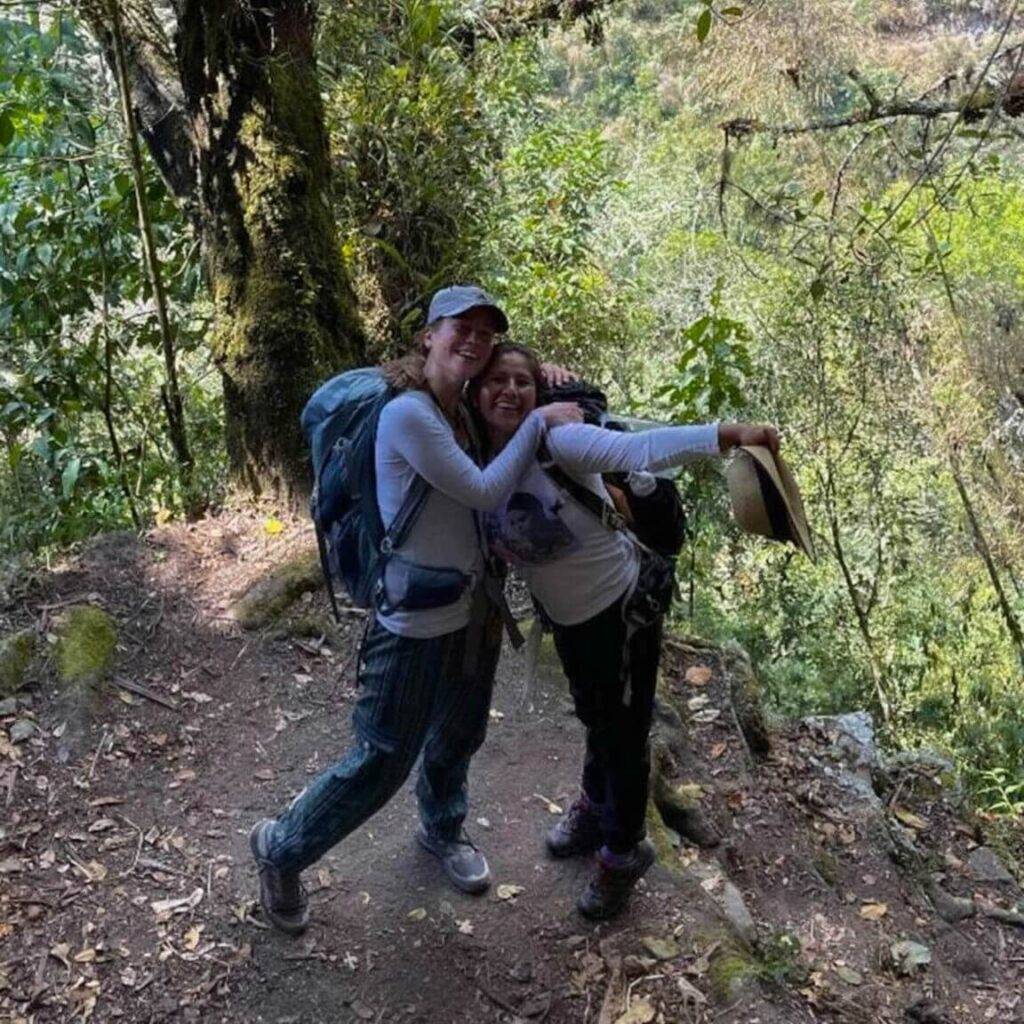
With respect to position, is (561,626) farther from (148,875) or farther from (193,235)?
(193,235)

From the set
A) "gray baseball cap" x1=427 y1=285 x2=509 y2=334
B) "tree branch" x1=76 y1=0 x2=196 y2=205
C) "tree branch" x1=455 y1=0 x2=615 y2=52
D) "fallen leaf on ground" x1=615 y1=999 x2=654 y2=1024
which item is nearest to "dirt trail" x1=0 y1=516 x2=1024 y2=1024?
"fallen leaf on ground" x1=615 y1=999 x2=654 y2=1024

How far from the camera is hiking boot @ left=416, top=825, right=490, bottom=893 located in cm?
304

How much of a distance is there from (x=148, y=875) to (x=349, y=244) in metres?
3.45

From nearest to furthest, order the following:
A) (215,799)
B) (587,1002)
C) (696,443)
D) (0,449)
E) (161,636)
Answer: (696,443), (587,1002), (215,799), (161,636), (0,449)

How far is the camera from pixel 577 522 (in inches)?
94.0

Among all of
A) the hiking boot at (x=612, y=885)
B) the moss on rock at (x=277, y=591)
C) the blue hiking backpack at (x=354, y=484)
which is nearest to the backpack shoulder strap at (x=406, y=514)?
the blue hiking backpack at (x=354, y=484)

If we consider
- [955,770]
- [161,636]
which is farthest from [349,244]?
[955,770]

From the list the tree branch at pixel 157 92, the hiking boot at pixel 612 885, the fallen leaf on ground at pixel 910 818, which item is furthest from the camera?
the tree branch at pixel 157 92

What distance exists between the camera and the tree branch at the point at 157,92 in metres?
5.05

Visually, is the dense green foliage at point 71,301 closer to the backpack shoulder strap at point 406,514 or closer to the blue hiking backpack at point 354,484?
the blue hiking backpack at point 354,484

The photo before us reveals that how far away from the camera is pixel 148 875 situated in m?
3.08

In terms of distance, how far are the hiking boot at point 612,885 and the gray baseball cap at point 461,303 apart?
1495mm

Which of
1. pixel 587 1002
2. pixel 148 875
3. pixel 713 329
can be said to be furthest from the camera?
pixel 713 329

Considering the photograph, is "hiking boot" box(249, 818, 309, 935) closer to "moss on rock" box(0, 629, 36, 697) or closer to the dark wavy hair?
the dark wavy hair
